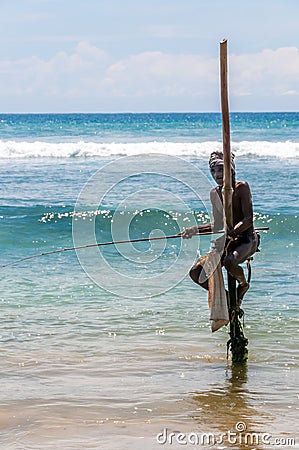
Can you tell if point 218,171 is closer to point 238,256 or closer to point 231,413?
point 238,256

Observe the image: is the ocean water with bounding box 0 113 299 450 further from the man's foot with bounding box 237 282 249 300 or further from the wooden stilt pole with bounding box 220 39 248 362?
the man's foot with bounding box 237 282 249 300

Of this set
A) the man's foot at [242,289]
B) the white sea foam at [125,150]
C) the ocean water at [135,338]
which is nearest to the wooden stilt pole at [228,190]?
the man's foot at [242,289]

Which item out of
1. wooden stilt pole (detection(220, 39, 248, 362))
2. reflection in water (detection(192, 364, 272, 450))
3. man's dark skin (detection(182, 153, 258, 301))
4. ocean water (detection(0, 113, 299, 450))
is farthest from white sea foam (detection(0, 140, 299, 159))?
reflection in water (detection(192, 364, 272, 450))

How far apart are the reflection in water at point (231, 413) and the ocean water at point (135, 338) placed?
0.04ft

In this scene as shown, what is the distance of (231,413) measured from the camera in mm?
4949

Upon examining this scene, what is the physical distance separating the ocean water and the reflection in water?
0.01 m

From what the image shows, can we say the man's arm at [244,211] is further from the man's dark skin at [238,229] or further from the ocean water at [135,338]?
the ocean water at [135,338]

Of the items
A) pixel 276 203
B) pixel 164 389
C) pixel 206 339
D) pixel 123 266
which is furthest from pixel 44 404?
pixel 276 203

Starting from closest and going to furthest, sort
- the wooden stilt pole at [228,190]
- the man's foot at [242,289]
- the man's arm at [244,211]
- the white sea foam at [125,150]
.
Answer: the wooden stilt pole at [228,190], the man's arm at [244,211], the man's foot at [242,289], the white sea foam at [125,150]

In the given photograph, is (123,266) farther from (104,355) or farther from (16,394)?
(16,394)

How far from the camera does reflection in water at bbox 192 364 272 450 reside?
4.50 metres

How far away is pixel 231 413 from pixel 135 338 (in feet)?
7.11

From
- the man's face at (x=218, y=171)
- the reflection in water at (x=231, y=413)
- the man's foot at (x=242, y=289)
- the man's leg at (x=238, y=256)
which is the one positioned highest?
the man's face at (x=218, y=171)

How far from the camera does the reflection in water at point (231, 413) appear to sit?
4.50 m
